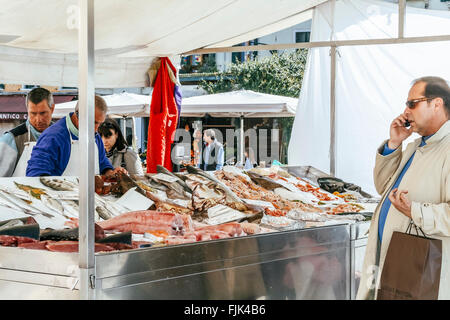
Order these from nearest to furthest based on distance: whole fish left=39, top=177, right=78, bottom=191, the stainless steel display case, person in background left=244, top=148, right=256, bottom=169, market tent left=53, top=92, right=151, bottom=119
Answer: the stainless steel display case
whole fish left=39, top=177, right=78, bottom=191
market tent left=53, top=92, right=151, bottom=119
person in background left=244, top=148, right=256, bottom=169

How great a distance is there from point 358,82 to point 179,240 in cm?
393

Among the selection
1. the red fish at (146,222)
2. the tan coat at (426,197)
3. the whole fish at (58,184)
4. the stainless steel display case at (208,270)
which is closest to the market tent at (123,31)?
the whole fish at (58,184)

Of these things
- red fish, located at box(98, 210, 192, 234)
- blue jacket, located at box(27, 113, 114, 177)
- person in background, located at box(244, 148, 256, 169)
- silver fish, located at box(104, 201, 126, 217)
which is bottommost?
person in background, located at box(244, 148, 256, 169)

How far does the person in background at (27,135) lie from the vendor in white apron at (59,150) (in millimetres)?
834

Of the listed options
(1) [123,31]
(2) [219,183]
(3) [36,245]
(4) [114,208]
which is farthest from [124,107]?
(3) [36,245]

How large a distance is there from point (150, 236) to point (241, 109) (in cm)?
799

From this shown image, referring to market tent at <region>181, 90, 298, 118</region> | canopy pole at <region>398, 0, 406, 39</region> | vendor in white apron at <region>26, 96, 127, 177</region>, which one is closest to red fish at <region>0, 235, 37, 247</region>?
vendor in white apron at <region>26, 96, 127, 177</region>

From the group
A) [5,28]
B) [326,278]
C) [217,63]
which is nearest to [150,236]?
[326,278]

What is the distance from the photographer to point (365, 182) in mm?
6090

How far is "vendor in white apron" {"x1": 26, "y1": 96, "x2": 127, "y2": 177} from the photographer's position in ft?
11.9

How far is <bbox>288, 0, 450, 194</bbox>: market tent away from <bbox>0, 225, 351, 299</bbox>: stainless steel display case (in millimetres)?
2701

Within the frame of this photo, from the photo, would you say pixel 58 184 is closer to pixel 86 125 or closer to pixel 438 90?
pixel 86 125

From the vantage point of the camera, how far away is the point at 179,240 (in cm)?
266

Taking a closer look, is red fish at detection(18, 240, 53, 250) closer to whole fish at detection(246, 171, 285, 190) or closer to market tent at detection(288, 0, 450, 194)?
whole fish at detection(246, 171, 285, 190)
